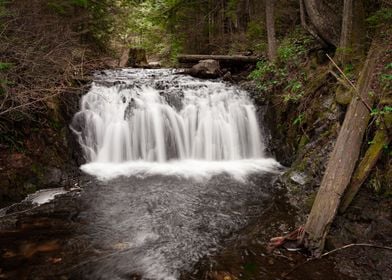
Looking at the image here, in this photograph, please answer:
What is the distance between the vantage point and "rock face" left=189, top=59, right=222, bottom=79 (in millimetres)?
12398

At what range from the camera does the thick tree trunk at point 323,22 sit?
8156mm

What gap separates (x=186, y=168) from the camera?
8.48 m

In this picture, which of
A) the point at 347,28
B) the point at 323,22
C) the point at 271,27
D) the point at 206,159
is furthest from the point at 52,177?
the point at 271,27

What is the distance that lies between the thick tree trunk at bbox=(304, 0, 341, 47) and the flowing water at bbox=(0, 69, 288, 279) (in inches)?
114

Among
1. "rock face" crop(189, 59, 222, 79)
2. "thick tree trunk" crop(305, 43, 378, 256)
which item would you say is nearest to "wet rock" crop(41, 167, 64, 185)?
"thick tree trunk" crop(305, 43, 378, 256)

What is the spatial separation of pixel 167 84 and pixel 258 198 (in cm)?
573

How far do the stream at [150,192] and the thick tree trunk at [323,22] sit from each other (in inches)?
116

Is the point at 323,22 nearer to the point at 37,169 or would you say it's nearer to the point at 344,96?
the point at 344,96

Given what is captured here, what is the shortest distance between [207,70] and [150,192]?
681 centimetres

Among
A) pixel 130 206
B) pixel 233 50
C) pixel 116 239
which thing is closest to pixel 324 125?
pixel 130 206

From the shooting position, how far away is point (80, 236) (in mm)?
5090

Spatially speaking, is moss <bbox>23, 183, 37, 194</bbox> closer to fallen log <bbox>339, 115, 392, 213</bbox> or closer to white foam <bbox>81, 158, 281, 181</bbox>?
white foam <bbox>81, 158, 281, 181</bbox>

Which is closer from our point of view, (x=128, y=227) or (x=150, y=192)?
(x=128, y=227)

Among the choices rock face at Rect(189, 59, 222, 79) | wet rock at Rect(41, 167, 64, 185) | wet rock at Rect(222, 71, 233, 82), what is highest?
rock face at Rect(189, 59, 222, 79)
